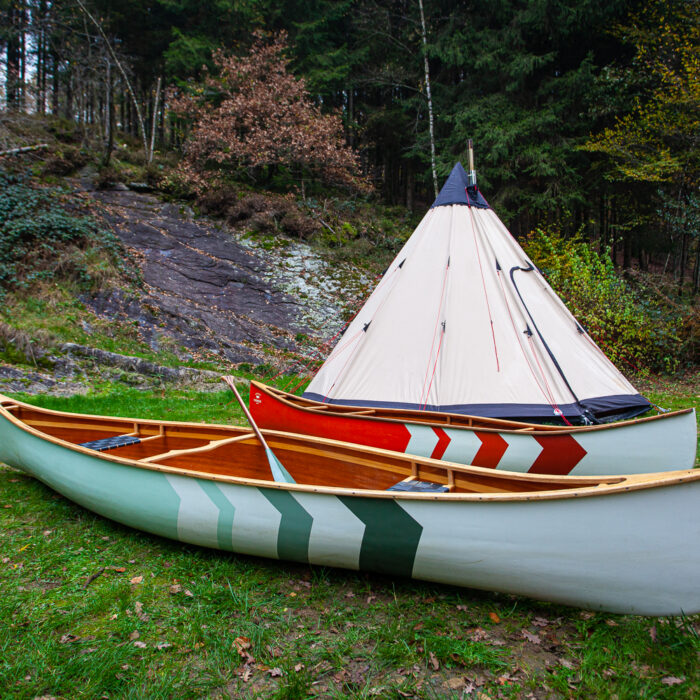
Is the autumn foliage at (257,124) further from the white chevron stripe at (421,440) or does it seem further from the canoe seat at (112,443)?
the white chevron stripe at (421,440)

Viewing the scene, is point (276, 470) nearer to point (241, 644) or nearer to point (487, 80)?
point (241, 644)

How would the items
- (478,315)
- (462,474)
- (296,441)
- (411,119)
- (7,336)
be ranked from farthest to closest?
(411,119)
(7,336)
(478,315)
(296,441)
(462,474)

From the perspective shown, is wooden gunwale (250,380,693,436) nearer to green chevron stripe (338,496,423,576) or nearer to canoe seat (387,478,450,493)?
canoe seat (387,478,450,493)

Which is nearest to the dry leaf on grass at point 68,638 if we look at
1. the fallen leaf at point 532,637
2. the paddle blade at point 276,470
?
the paddle blade at point 276,470

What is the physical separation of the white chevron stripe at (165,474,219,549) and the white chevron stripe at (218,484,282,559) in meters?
0.13

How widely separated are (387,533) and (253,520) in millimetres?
705

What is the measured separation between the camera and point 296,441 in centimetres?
318

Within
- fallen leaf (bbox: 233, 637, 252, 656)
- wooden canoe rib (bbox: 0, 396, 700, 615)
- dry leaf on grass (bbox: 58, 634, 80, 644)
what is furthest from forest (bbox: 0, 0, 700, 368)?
dry leaf on grass (bbox: 58, 634, 80, 644)

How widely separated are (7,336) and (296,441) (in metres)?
6.28

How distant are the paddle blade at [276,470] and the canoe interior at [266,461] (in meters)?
0.07

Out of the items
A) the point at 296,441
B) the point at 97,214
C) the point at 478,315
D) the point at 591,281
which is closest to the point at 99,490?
the point at 296,441

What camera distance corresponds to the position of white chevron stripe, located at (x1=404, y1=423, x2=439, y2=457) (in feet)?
13.0

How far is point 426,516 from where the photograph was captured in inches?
78.7

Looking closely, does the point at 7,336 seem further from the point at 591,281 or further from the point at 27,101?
the point at 591,281
